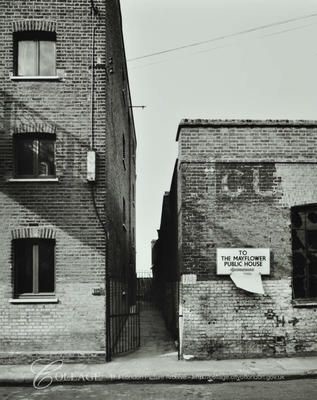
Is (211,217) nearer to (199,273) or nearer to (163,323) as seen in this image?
(199,273)

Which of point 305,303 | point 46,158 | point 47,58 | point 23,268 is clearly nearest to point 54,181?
point 46,158

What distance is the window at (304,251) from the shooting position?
1300cm

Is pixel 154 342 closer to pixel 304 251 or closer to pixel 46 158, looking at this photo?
pixel 304 251

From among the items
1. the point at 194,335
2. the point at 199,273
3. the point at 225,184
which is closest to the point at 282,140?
the point at 225,184

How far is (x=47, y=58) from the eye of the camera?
1366 centimetres

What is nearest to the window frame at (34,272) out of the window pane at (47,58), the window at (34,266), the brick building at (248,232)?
the window at (34,266)

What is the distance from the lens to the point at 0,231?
13.0m

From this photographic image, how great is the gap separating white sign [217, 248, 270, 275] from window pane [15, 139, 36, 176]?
17.1 ft

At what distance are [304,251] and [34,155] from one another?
7203mm

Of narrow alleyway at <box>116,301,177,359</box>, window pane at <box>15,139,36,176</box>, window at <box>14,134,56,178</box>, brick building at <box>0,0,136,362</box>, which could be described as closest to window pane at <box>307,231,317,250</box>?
narrow alleyway at <box>116,301,177,359</box>

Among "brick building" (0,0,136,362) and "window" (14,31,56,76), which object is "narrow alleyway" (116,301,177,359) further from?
"window" (14,31,56,76)

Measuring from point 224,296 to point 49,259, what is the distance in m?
4.42

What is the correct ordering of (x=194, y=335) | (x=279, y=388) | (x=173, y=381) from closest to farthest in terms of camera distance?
(x=279, y=388) < (x=173, y=381) < (x=194, y=335)

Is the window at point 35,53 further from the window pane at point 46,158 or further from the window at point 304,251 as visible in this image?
the window at point 304,251
